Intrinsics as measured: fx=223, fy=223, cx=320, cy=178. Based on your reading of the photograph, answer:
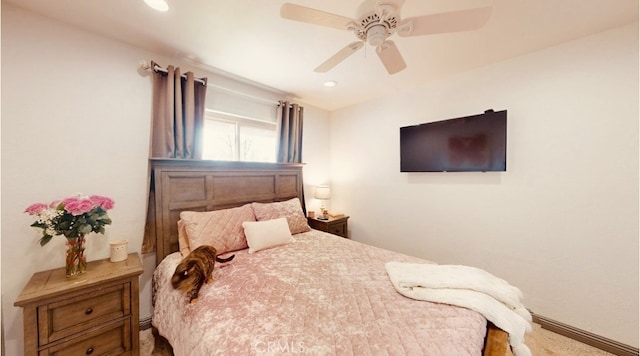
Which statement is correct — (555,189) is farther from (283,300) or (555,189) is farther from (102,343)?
(102,343)

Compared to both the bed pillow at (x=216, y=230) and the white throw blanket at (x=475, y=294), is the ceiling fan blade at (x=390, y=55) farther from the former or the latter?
the bed pillow at (x=216, y=230)

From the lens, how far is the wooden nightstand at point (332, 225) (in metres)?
3.10

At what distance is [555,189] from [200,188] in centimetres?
332

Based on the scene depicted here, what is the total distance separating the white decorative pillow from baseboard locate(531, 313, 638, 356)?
2448mm

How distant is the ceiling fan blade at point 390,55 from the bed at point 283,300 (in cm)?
147

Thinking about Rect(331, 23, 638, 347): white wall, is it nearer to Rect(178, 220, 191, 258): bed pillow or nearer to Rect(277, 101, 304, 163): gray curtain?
Rect(277, 101, 304, 163): gray curtain

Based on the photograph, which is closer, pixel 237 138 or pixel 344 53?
pixel 344 53

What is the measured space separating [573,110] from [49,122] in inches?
162

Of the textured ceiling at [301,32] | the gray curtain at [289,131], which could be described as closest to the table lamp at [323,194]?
the gray curtain at [289,131]

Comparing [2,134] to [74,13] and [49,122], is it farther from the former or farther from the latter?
[74,13]

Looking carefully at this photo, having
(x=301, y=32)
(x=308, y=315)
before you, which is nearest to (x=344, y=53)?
(x=301, y=32)

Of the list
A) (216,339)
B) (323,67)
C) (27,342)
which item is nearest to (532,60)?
(323,67)

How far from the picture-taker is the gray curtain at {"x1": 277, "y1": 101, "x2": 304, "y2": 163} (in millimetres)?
3012

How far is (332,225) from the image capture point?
315cm
